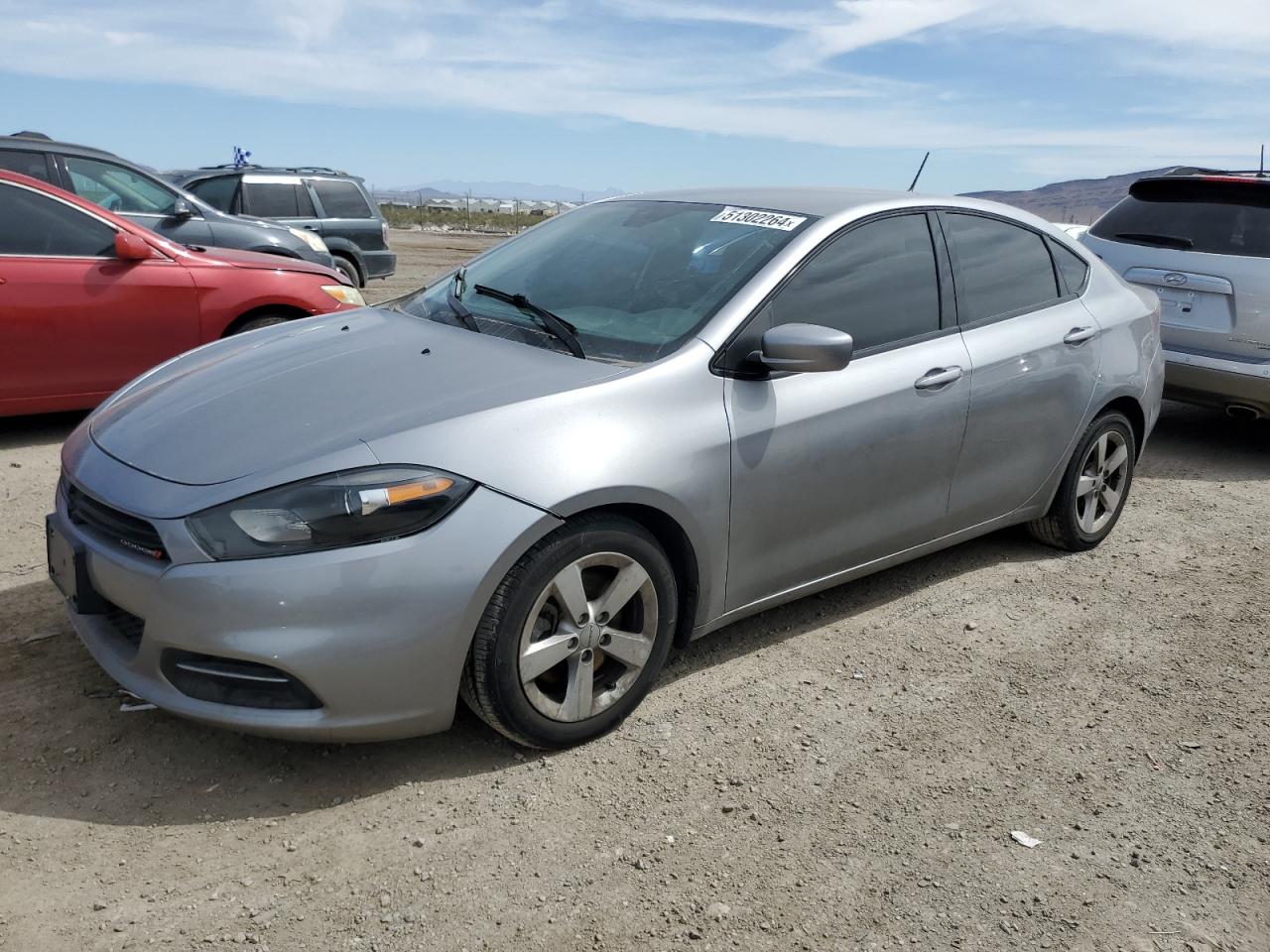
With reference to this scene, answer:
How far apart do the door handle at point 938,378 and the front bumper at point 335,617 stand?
1659mm

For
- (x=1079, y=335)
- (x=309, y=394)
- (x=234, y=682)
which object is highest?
(x=1079, y=335)

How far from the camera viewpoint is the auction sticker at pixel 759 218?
12.9ft

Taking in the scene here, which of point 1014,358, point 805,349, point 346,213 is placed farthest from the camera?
point 346,213

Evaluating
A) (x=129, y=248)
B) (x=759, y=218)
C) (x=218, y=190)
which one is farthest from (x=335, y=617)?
(x=218, y=190)

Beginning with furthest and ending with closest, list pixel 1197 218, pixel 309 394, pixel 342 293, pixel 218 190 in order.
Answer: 1. pixel 218 190
2. pixel 342 293
3. pixel 1197 218
4. pixel 309 394

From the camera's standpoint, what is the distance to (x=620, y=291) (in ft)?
12.6

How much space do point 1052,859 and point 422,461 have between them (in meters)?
1.94

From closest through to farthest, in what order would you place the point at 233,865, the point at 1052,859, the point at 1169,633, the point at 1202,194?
the point at 233,865
the point at 1052,859
the point at 1169,633
the point at 1202,194

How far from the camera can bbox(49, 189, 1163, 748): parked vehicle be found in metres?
2.86

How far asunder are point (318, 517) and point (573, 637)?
0.79 m

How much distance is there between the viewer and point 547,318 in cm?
374

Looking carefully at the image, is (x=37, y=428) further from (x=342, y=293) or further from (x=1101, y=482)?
(x=1101, y=482)

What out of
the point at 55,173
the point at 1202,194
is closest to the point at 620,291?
the point at 1202,194

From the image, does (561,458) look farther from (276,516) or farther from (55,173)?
(55,173)
